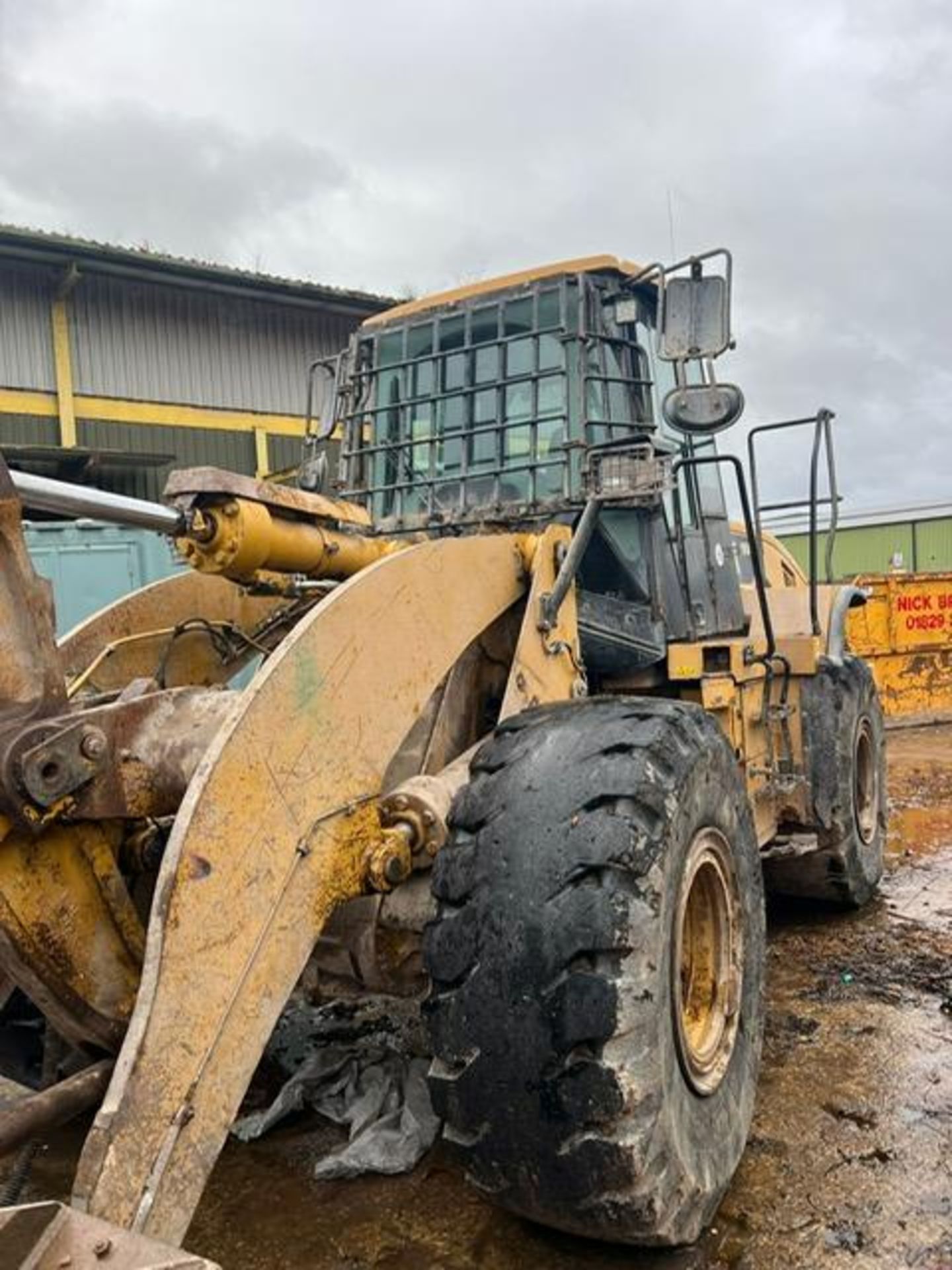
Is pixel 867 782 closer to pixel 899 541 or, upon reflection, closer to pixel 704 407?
pixel 704 407

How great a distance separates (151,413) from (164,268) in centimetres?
209

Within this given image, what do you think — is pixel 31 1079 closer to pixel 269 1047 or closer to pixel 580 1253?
pixel 269 1047

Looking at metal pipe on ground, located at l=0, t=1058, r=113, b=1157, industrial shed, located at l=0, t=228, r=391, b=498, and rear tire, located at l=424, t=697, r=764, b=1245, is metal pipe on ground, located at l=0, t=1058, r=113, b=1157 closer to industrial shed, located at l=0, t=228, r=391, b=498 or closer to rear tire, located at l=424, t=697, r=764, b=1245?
rear tire, located at l=424, t=697, r=764, b=1245

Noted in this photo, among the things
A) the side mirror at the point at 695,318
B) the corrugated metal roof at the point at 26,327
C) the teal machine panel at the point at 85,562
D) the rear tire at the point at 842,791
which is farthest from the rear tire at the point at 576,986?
the corrugated metal roof at the point at 26,327

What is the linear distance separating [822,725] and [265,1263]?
371cm

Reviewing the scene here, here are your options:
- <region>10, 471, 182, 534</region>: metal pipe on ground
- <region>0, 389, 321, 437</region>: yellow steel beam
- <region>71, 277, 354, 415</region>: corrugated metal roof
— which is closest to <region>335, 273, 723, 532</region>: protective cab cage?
<region>10, 471, 182, 534</region>: metal pipe on ground

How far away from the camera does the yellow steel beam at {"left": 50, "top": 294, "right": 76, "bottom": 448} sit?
15273 mm

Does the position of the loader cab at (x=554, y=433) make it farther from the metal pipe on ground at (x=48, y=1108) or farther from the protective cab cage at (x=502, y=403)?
the metal pipe on ground at (x=48, y=1108)

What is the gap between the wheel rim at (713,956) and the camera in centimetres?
309

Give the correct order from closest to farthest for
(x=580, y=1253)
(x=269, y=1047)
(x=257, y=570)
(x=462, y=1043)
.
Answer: (x=462, y=1043) < (x=580, y=1253) < (x=257, y=570) < (x=269, y=1047)

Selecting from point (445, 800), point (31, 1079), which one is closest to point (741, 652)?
point (445, 800)

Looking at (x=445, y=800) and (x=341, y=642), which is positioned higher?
(x=341, y=642)

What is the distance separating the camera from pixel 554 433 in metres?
4.25

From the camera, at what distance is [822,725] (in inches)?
216
